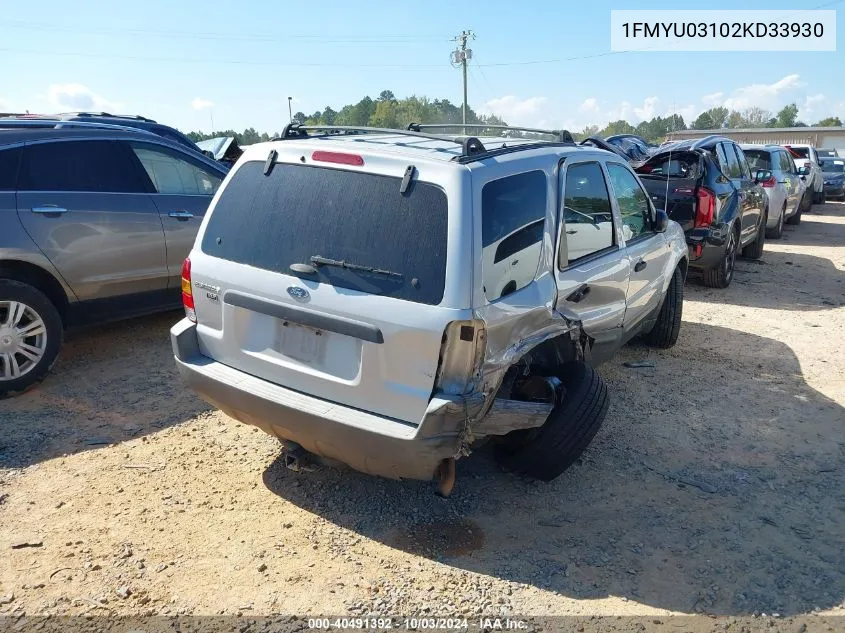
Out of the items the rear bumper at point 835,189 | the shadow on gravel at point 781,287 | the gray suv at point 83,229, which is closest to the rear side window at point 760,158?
the shadow on gravel at point 781,287

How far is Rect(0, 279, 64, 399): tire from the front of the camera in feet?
15.7

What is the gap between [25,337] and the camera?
16.1ft

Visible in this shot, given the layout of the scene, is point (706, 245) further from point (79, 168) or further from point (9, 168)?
point (9, 168)

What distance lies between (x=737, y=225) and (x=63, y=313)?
26.1ft

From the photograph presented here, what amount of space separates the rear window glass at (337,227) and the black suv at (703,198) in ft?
18.4

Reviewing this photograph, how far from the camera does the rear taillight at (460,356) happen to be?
289 cm

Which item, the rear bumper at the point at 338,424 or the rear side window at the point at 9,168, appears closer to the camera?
the rear bumper at the point at 338,424

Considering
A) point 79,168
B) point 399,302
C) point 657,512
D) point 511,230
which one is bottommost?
point 657,512

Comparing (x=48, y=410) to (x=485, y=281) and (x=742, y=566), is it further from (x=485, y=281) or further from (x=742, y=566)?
(x=742, y=566)

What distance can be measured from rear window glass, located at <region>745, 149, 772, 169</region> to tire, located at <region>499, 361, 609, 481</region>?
37.0 ft

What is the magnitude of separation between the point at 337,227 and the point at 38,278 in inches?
126

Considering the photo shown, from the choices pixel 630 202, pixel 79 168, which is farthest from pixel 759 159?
pixel 79 168

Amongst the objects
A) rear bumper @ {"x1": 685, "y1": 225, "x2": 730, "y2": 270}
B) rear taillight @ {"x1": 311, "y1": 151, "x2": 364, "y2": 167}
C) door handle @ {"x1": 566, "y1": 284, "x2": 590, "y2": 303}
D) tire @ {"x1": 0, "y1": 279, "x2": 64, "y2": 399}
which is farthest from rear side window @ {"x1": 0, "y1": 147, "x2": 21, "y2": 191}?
rear bumper @ {"x1": 685, "y1": 225, "x2": 730, "y2": 270}

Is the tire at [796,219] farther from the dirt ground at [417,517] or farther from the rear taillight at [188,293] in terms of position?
the rear taillight at [188,293]
